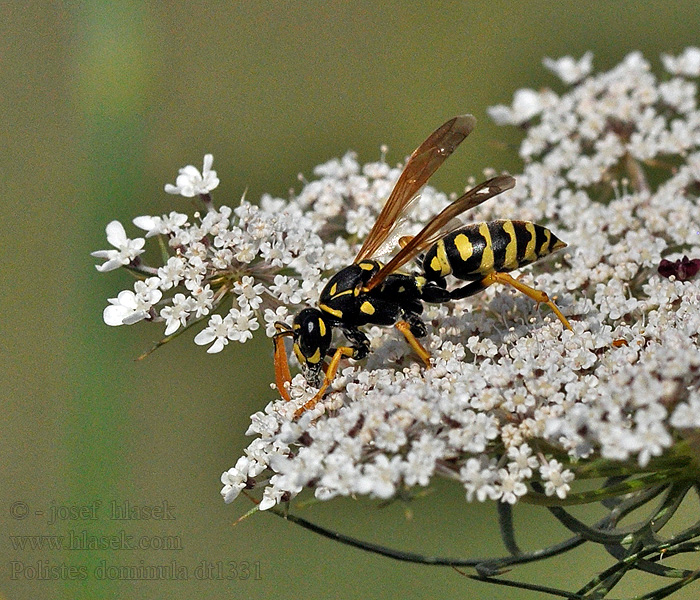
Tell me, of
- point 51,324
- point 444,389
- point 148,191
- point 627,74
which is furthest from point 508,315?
point 148,191

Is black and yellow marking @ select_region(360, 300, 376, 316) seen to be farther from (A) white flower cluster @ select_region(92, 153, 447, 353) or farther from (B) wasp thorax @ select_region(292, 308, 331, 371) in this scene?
(A) white flower cluster @ select_region(92, 153, 447, 353)

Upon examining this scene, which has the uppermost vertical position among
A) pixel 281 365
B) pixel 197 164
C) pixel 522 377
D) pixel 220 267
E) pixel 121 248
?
pixel 197 164

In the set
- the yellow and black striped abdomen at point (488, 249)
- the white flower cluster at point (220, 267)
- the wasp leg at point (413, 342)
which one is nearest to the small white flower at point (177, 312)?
the white flower cluster at point (220, 267)

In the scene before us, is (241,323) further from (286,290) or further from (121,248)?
(121,248)

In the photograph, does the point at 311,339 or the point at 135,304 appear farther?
the point at 135,304

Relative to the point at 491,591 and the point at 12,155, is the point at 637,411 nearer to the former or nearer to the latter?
the point at 491,591

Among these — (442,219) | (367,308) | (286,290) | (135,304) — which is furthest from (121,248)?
(442,219)
